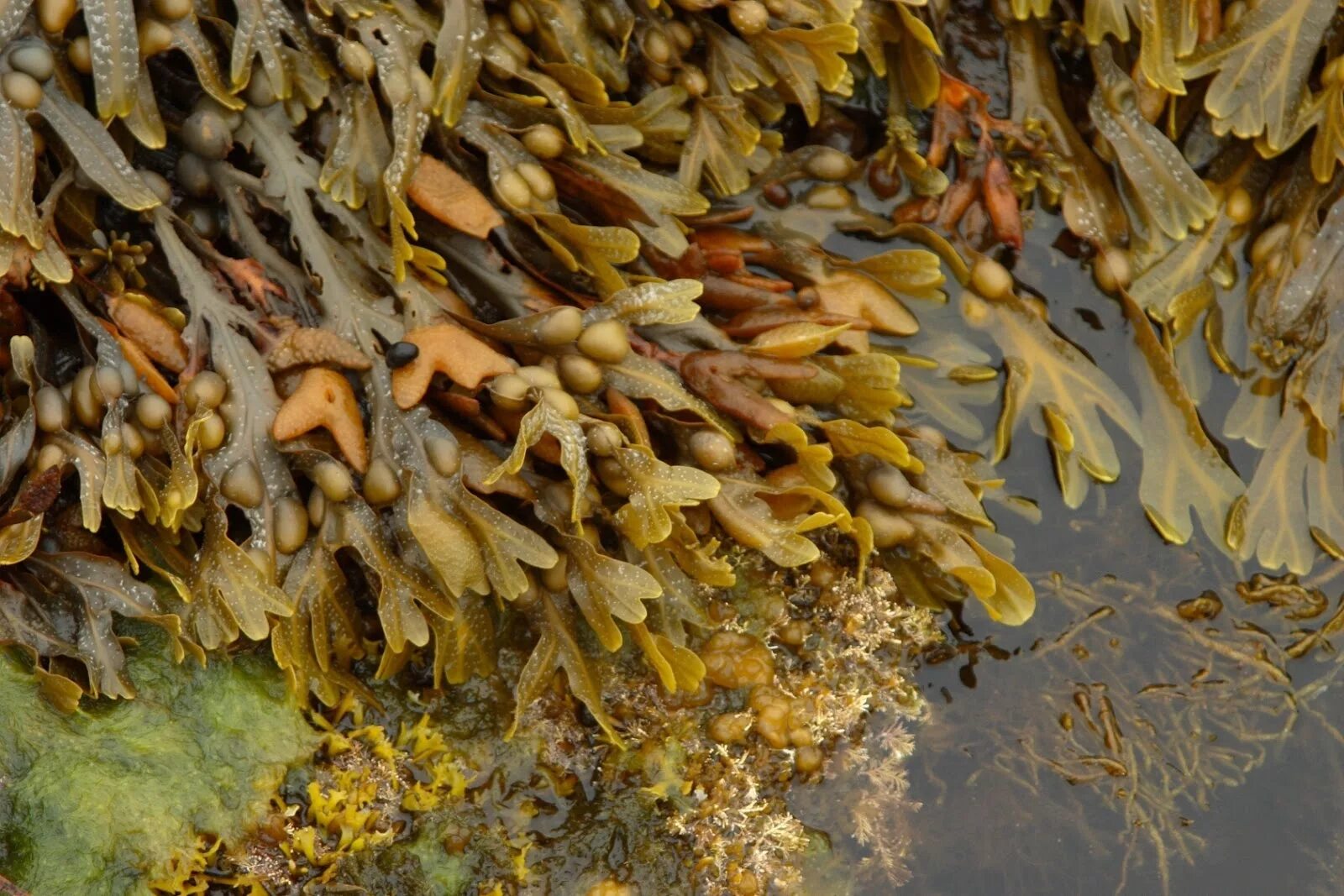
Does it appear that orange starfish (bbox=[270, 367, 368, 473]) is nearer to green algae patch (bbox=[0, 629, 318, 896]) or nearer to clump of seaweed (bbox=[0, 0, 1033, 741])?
clump of seaweed (bbox=[0, 0, 1033, 741])

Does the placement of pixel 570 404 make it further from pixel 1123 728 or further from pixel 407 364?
pixel 1123 728

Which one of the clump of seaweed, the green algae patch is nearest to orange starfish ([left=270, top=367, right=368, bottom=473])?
the clump of seaweed

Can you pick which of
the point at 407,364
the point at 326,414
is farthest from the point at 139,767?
the point at 407,364

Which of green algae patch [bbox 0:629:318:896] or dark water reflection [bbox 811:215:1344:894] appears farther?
dark water reflection [bbox 811:215:1344:894]

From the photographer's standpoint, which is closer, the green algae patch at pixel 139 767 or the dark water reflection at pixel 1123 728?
the green algae patch at pixel 139 767

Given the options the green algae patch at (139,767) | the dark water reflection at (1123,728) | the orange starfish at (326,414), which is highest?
the orange starfish at (326,414)

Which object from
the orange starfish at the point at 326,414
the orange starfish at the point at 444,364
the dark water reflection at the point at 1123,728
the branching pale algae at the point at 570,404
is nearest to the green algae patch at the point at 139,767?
the branching pale algae at the point at 570,404

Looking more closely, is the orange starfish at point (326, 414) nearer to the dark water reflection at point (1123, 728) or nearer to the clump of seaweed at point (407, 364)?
the clump of seaweed at point (407, 364)

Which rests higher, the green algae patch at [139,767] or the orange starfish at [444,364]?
the orange starfish at [444,364]
